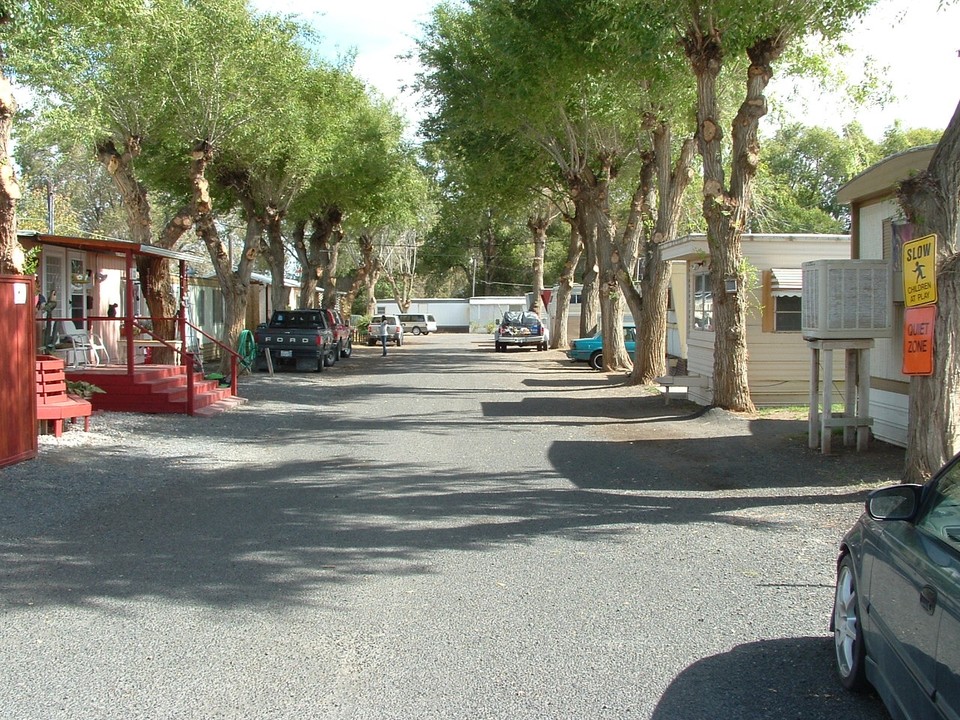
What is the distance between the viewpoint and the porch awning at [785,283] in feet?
52.5

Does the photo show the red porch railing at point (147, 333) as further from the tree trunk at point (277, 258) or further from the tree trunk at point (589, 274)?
the tree trunk at point (589, 274)

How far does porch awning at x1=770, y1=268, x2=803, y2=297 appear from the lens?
16.0m


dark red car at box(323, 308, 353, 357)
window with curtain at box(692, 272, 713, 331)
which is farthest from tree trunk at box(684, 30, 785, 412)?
dark red car at box(323, 308, 353, 357)

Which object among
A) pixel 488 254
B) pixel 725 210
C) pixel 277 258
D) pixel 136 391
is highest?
pixel 488 254

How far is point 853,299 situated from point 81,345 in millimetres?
13206

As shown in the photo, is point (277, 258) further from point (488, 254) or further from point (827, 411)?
point (488, 254)

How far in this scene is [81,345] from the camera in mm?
17047

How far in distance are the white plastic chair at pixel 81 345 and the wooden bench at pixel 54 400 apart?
4510 millimetres

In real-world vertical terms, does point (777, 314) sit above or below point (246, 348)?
above

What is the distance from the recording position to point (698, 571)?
20.5 feet

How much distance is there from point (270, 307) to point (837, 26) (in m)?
29.2

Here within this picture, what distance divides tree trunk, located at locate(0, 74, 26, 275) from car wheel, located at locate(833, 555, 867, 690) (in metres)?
10.2

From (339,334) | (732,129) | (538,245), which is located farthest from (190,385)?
(538,245)

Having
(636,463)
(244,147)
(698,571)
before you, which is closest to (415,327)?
(244,147)
